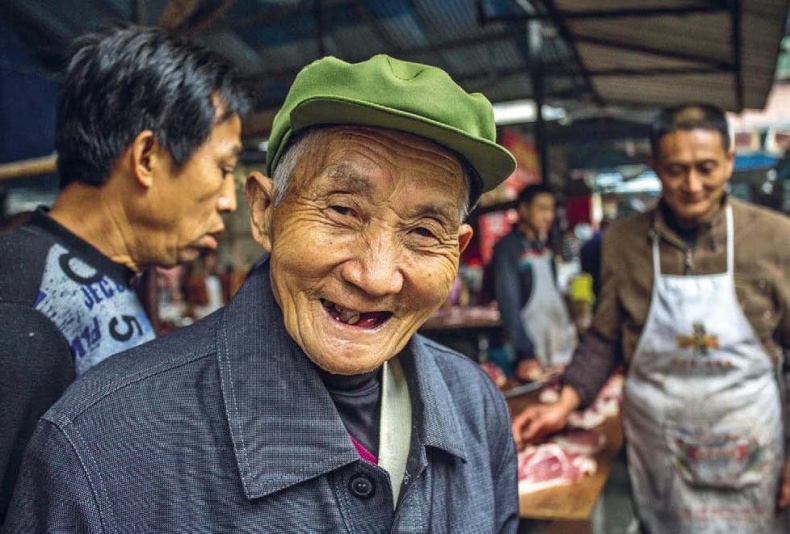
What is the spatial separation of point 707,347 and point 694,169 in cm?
95

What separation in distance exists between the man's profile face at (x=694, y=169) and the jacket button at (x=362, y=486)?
2653 mm

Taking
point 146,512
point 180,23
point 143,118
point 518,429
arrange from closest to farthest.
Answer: point 146,512 → point 143,118 → point 180,23 → point 518,429

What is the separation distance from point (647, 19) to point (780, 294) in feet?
9.34

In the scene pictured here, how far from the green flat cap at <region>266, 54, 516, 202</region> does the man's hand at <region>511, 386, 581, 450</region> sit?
2.44 m

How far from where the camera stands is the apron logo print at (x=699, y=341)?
342cm

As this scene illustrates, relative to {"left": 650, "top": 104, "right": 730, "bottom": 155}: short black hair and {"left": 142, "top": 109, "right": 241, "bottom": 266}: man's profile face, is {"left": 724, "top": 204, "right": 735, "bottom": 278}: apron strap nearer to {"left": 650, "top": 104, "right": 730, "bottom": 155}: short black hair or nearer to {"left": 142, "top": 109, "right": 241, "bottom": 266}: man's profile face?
{"left": 650, "top": 104, "right": 730, "bottom": 155}: short black hair

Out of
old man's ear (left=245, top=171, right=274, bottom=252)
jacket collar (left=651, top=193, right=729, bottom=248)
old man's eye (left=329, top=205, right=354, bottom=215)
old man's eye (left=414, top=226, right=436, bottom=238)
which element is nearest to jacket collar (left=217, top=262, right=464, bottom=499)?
old man's ear (left=245, top=171, right=274, bottom=252)

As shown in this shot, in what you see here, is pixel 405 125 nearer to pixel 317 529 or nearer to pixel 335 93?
pixel 335 93

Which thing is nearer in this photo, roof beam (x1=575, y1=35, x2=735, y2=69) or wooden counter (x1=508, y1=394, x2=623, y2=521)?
wooden counter (x1=508, y1=394, x2=623, y2=521)

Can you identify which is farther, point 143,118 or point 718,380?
point 718,380

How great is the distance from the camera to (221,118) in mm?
2104

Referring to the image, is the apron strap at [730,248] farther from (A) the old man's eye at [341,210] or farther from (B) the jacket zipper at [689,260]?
(A) the old man's eye at [341,210]

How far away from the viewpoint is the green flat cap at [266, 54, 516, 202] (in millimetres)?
1382

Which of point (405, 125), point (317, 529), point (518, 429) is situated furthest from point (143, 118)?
point (518, 429)
